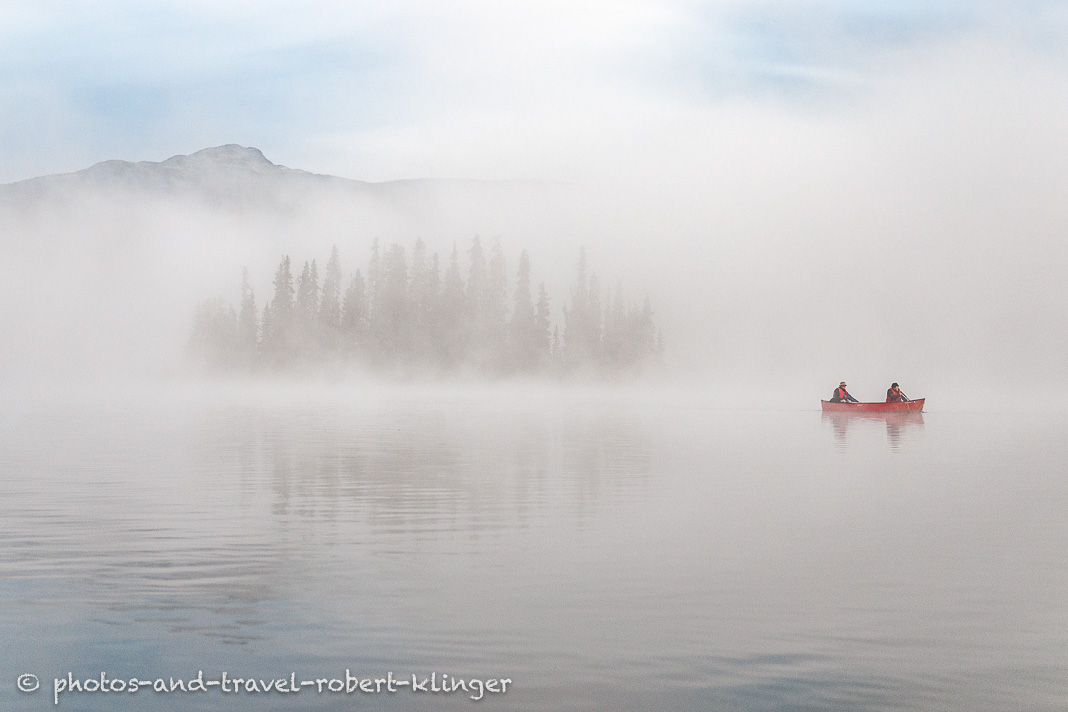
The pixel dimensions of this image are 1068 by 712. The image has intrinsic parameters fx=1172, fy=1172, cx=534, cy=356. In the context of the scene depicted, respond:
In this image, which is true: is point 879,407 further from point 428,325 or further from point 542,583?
point 428,325

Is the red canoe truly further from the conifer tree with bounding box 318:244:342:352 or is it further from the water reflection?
the conifer tree with bounding box 318:244:342:352

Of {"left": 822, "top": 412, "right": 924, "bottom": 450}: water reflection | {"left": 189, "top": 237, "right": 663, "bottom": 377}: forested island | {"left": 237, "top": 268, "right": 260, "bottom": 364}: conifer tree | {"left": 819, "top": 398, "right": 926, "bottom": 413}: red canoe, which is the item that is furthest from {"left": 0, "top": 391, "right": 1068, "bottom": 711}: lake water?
{"left": 237, "top": 268, "right": 260, "bottom": 364}: conifer tree

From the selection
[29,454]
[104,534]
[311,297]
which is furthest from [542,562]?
[311,297]

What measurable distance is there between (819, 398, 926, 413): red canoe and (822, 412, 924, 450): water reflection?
54cm

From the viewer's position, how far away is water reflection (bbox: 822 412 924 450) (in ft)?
173

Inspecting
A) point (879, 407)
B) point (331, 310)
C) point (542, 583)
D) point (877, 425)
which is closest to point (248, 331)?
point (331, 310)

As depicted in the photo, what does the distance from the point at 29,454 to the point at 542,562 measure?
27.6 meters

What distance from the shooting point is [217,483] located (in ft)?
97.0

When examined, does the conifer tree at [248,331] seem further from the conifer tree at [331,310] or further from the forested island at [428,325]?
the conifer tree at [331,310]

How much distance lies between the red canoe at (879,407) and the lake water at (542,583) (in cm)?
4238

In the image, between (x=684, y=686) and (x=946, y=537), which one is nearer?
(x=684, y=686)

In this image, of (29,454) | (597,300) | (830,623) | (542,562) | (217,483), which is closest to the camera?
(830,623)

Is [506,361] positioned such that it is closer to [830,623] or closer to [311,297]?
[311,297]

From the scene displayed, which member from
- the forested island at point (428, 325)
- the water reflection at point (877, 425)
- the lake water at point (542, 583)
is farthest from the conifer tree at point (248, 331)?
the lake water at point (542, 583)
